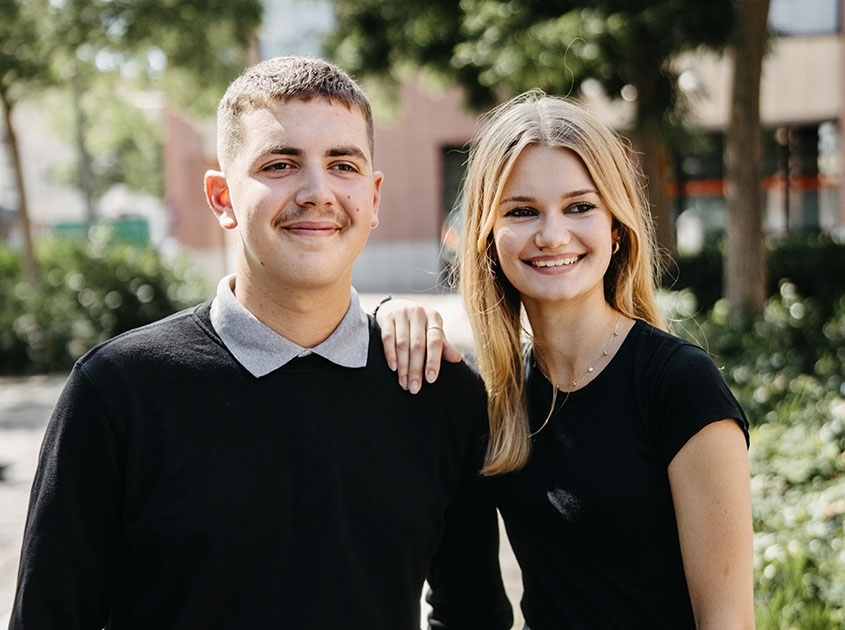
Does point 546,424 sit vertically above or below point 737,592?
above

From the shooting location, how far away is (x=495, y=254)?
2525 millimetres

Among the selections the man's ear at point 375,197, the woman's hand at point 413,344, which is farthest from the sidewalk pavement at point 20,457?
the man's ear at point 375,197

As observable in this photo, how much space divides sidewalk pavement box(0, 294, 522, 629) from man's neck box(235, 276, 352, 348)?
76 centimetres

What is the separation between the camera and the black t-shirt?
2006 millimetres

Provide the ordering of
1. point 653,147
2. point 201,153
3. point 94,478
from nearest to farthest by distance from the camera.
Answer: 1. point 94,478
2. point 653,147
3. point 201,153

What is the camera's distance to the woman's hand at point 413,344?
214 cm

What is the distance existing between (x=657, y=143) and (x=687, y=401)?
7.55m

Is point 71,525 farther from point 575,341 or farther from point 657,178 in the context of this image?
point 657,178

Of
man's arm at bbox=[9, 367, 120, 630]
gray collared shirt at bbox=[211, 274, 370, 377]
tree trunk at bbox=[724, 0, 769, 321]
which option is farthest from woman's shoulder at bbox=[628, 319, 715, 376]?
tree trunk at bbox=[724, 0, 769, 321]

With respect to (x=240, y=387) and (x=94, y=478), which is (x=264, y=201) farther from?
(x=94, y=478)

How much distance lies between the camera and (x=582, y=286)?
2.28 meters

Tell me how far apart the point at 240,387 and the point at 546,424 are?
2.47 ft

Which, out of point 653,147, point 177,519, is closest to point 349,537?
point 177,519

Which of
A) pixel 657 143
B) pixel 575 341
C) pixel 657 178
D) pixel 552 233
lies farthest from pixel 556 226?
pixel 657 178
